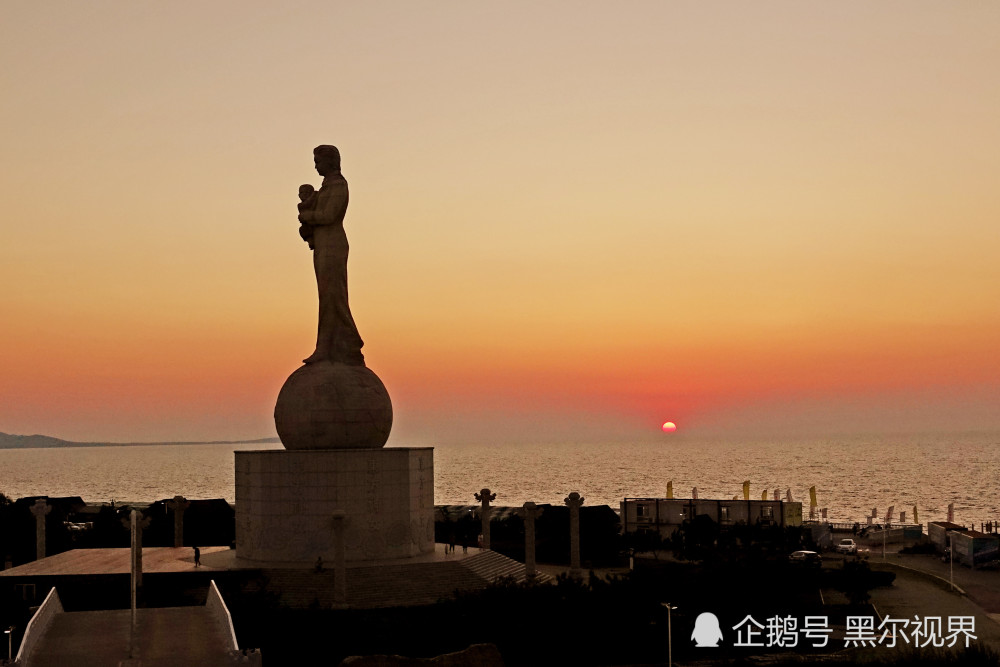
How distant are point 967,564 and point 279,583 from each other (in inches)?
1067

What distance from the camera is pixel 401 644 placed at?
27.7 m

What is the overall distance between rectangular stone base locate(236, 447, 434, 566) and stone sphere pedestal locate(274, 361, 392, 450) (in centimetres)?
74

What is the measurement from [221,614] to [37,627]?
11.6ft

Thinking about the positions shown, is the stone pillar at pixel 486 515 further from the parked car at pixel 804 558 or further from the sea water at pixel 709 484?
the sea water at pixel 709 484

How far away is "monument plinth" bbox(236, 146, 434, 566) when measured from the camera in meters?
35.2

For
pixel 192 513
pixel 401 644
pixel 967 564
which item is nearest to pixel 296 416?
pixel 401 644

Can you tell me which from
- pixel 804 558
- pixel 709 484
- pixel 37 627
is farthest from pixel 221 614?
pixel 709 484

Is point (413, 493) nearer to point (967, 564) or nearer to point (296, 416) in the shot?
point (296, 416)

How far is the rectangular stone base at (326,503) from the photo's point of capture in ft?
115

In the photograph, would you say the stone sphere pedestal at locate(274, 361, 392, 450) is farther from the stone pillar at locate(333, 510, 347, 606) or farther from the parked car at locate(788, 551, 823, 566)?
the parked car at locate(788, 551, 823, 566)

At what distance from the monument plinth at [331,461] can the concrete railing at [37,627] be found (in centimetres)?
883

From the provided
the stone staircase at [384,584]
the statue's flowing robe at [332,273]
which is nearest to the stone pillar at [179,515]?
the statue's flowing robe at [332,273]

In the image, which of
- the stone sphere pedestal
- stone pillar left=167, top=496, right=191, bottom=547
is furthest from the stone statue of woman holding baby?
stone pillar left=167, top=496, right=191, bottom=547

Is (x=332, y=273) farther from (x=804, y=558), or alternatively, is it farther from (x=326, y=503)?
(x=804, y=558)
